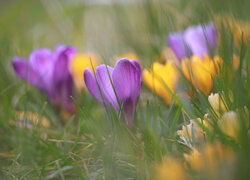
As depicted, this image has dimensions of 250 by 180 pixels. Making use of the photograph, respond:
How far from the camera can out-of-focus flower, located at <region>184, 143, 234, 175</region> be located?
375mm

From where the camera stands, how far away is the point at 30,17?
2.47 metres

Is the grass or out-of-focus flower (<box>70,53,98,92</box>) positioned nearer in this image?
the grass

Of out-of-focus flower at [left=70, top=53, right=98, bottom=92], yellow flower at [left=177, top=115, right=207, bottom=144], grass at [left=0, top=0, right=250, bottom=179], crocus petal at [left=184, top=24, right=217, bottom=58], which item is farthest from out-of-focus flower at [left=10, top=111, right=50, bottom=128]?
crocus petal at [left=184, top=24, right=217, bottom=58]

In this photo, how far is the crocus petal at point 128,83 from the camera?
588 millimetres

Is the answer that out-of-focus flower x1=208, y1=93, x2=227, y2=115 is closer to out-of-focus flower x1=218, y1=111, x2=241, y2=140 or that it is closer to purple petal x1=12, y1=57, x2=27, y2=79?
out-of-focus flower x1=218, y1=111, x2=241, y2=140

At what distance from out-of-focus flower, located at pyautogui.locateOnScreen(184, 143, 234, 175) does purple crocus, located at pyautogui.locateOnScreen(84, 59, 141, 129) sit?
0.73ft

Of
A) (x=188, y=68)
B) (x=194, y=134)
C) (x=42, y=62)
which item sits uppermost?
(x=42, y=62)

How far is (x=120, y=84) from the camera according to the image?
0.61 m

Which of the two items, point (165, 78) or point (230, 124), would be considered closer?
point (230, 124)

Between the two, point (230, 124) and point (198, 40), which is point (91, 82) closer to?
point (230, 124)

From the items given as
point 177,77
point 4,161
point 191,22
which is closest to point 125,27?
point 191,22

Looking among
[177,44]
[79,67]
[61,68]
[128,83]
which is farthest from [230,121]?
[79,67]

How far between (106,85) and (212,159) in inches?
11.9

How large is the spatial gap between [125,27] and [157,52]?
1.46 ft
